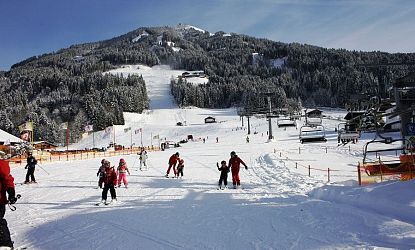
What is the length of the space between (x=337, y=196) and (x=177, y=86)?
151020 millimetres

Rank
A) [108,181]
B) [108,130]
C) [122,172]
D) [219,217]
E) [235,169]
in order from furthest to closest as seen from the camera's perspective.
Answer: [108,130] → [122,172] → [235,169] → [108,181] → [219,217]

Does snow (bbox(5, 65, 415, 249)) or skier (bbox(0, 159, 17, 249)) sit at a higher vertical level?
skier (bbox(0, 159, 17, 249))

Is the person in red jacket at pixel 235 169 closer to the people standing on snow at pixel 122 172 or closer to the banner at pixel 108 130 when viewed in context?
the people standing on snow at pixel 122 172

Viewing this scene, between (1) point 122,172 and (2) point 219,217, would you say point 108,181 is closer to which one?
(1) point 122,172

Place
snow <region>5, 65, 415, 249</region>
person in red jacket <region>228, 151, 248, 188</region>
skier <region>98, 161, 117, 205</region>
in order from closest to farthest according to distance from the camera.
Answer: snow <region>5, 65, 415, 249</region>
skier <region>98, 161, 117, 205</region>
person in red jacket <region>228, 151, 248, 188</region>

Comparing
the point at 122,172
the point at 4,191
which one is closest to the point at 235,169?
the point at 122,172

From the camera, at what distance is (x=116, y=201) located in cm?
1346

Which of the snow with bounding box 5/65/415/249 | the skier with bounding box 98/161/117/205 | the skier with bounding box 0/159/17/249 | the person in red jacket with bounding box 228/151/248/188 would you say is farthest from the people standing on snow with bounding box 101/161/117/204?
the skier with bounding box 0/159/17/249

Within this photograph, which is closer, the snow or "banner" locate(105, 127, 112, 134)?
the snow

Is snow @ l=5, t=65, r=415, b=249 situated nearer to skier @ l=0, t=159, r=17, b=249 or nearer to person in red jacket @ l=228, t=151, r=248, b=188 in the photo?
person in red jacket @ l=228, t=151, r=248, b=188

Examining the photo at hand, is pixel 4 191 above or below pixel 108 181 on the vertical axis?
above

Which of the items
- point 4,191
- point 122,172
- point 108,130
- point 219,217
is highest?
point 108,130

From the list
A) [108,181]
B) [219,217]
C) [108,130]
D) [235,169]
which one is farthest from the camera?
[108,130]

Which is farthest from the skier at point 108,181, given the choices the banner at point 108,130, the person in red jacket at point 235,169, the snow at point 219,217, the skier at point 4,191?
the banner at point 108,130
